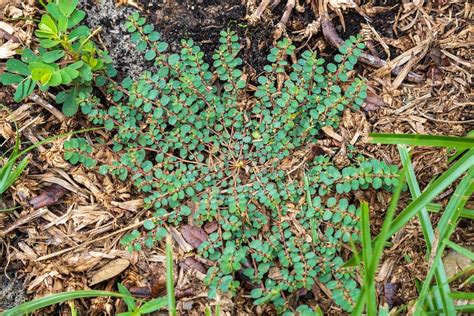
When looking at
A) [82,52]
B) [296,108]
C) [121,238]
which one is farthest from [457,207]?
[82,52]

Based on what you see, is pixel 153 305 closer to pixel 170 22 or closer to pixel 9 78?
pixel 9 78

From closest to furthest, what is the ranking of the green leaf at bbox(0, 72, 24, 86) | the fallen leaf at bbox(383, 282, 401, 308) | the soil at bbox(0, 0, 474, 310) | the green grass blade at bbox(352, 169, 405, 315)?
the green grass blade at bbox(352, 169, 405, 315), the fallen leaf at bbox(383, 282, 401, 308), the green leaf at bbox(0, 72, 24, 86), the soil at bbox(0, 0, 474, 310)

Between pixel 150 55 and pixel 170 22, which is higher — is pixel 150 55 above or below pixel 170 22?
below

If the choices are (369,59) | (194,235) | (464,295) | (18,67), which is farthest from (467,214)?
(18,67)

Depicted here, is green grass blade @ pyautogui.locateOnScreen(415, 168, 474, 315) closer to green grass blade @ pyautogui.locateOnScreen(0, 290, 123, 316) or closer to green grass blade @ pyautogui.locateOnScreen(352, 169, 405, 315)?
green grass blade @ pyautogui.locateOnScreen(352, 169, 405, 315)

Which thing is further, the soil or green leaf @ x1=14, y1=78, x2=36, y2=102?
the soil

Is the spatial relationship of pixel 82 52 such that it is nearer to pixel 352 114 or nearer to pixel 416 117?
pixel 352 114

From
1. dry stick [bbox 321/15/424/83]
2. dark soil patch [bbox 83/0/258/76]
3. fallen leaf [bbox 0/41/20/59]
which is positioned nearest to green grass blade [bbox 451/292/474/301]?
dry stick [bbox 321/15/424/83]
